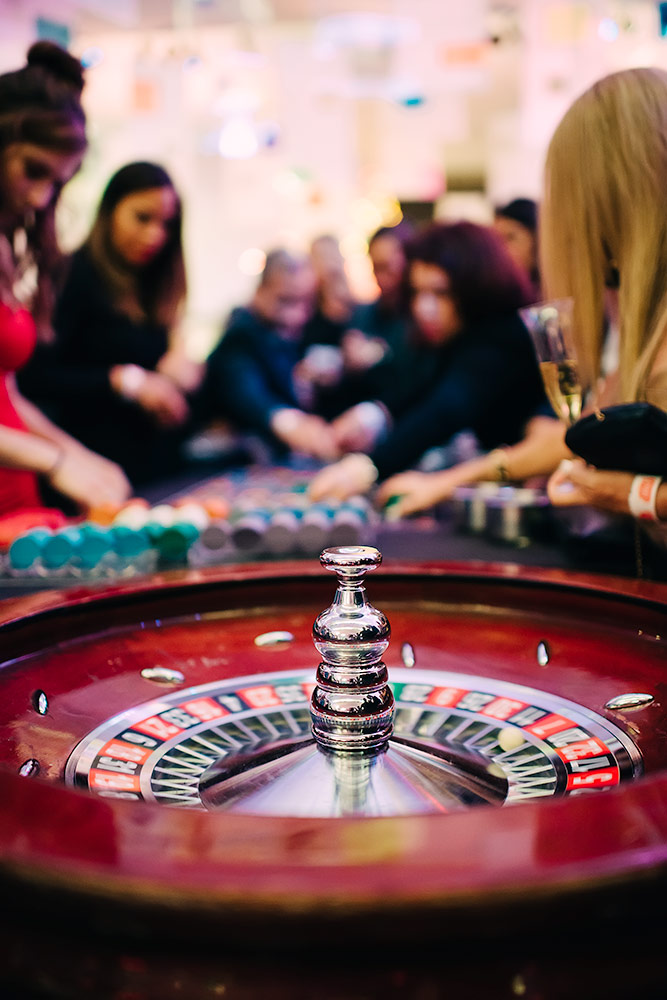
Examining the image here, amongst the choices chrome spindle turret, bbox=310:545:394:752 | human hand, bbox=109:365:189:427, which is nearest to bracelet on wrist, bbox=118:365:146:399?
human hand, bbox=109:365:189:427

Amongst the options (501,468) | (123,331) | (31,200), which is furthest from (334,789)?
(123,331)

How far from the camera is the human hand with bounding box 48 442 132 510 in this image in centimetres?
222

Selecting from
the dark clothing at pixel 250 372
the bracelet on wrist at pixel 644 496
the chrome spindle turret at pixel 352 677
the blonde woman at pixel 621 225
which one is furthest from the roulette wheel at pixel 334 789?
the dark clothing at pixel 250 372

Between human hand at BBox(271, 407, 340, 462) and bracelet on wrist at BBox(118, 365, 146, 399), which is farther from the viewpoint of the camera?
human hand at BBox(271, 407, 340, 462)

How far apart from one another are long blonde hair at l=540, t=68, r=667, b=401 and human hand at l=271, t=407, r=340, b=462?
2348 millimetres

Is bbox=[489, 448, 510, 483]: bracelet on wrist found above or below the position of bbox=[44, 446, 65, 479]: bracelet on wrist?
below

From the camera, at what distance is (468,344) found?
10.2ft

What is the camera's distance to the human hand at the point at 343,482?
2.46 m

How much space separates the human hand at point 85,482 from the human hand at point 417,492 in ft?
2.18

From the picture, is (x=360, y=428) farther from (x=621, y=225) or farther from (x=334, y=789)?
(x=334, y=789)

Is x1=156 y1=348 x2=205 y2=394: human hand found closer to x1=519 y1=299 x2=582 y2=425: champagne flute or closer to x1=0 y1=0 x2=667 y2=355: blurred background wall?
x1=0 y1=0 x2=667 y2=355: blurred background wall

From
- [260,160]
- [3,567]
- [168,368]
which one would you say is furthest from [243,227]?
[3,567]

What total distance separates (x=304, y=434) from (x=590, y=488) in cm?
254

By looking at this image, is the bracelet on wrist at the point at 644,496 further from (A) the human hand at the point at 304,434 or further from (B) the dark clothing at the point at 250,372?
(B) the dark clothing at the point at 250,372
